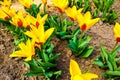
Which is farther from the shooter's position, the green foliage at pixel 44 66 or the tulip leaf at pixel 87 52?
the tulip leaf at pixel 87 52

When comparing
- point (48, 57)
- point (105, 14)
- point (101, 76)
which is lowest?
point (101, 76)

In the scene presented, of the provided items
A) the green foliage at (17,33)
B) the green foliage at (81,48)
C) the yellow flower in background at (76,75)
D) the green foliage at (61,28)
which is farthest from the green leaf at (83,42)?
the yellow flower in background at (76,75)

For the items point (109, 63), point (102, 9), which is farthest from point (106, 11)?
point (109, 63)

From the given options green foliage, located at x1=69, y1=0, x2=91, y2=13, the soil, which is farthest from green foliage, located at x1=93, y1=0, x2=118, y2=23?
the soil

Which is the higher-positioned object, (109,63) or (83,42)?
(83,42)

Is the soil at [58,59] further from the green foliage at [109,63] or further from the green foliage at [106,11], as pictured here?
the green foliage at [106,11]

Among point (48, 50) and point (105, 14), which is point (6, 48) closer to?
point (48, 50)

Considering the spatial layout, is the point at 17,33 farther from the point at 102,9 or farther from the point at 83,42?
the point at 102,9

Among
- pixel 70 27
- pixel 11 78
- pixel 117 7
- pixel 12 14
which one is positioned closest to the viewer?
pixel 11 78

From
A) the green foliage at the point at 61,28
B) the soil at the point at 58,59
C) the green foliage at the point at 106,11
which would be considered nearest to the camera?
the soil at the point at 58,59

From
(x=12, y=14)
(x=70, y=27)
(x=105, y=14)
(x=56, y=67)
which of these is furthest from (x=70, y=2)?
(x=56, y=67)

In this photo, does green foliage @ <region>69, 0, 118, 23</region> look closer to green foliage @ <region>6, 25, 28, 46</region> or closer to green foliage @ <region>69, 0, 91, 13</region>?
green foliage @ <region>69, 0, 91, 13</region>
